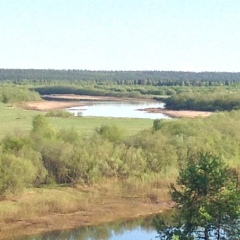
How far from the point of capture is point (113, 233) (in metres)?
31.8

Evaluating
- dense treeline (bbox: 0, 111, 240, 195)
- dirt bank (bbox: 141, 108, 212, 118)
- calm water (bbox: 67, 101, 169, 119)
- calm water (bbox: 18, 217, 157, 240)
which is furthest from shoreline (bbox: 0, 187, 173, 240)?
dirt bank (bbox: 141, 108, 212, 118)

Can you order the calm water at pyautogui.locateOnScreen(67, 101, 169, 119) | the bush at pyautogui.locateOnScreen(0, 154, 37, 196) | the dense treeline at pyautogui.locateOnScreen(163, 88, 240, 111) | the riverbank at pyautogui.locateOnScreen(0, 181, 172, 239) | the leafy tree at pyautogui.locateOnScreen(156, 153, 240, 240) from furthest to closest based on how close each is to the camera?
1. the dense treeline at pyautogui.locateOnScreen(163, 88, 240, 111)
2. the calm water at pyautogui.locateOnScreen(67, 101, 169, 119)
3. the bush at pyautogui.locateOnScreen(0, 154, 37, 196)
4. the riverbank at pyautogui.locateOnScreen(0, 181, 172, 239)
5. the leafy tree at pyautogui.locateOnScreen(156, 153, 240, 240)

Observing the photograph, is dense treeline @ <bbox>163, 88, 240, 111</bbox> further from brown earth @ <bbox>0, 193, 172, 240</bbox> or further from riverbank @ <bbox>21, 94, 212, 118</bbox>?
brown earth @ <bbox>0, 193, 172, 240</bbox>

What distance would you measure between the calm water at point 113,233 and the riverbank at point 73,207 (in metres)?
0.65

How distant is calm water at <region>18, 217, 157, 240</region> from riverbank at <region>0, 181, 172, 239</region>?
650 mm

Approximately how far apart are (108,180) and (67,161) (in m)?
2.92

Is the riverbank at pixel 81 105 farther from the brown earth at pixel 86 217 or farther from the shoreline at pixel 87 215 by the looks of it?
the brown earth at pixel 86 217

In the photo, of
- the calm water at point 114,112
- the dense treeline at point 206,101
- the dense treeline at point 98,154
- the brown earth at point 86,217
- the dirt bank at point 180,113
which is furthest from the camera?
the dense treeline at point 206,101

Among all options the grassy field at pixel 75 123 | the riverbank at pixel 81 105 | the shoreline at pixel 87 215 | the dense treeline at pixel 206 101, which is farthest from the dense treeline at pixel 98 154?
the dense treeline at pixel 206 101

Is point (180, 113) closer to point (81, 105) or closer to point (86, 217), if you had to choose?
point (81, 105)

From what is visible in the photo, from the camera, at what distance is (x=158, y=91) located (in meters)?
137

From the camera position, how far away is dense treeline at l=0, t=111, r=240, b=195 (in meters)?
36.0

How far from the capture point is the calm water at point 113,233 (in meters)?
30.8

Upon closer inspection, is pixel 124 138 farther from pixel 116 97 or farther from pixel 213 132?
pixel 116 97
